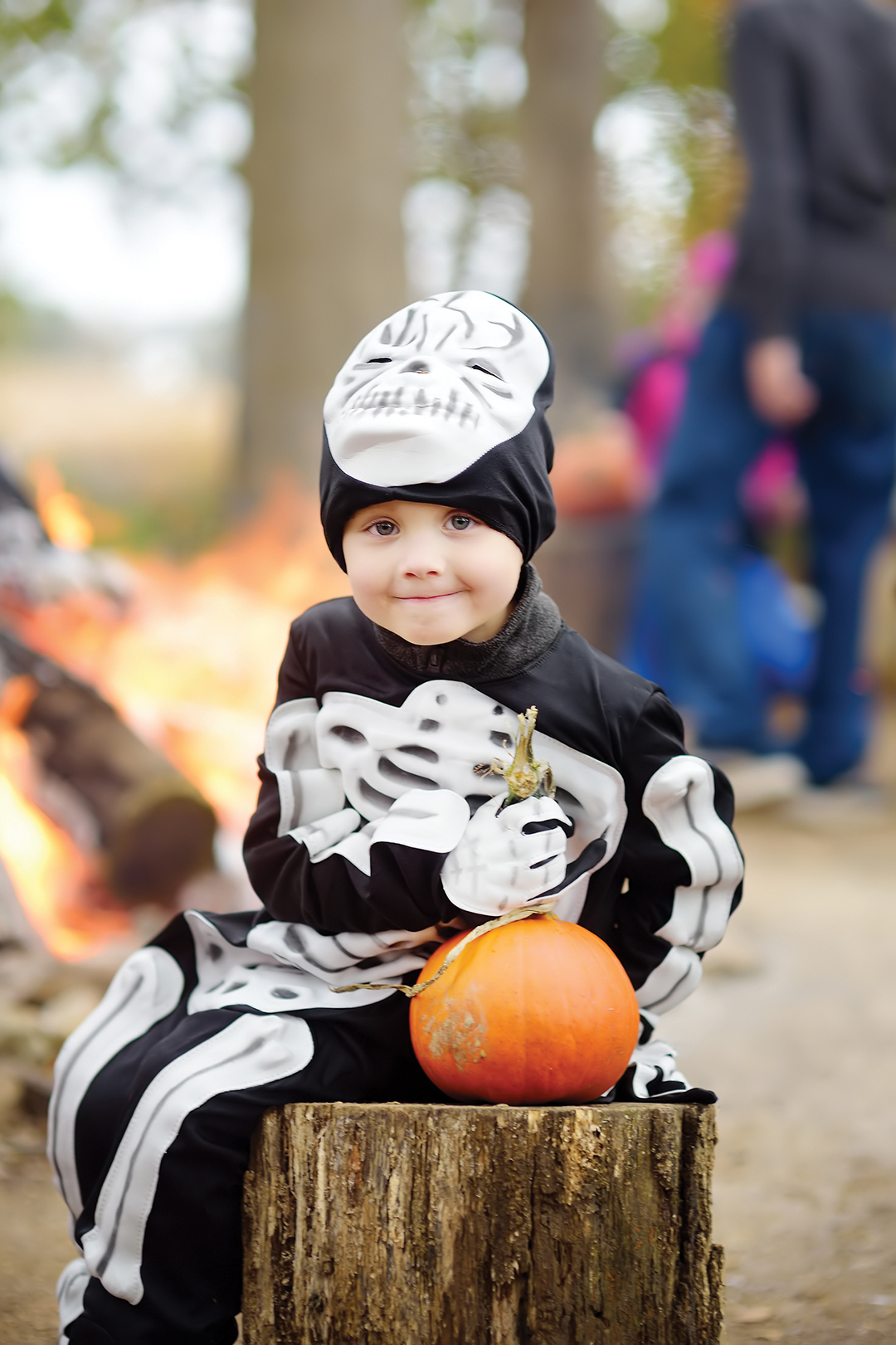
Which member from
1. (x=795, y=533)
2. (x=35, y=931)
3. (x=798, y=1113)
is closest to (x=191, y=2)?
(x=795, y=533)

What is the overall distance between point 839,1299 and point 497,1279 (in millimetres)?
920

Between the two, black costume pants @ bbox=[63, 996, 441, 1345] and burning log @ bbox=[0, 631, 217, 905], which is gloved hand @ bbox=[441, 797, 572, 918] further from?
burning log @ bbox=[0, 631, 217, 905]

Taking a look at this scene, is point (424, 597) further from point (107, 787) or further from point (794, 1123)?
point (107, 787)

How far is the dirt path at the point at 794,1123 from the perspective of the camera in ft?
7.90

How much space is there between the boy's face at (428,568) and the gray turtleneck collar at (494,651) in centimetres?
7

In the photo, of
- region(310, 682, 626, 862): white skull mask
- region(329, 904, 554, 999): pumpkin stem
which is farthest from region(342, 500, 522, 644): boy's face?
region(329, 904, 554, 999): pumpkin stem

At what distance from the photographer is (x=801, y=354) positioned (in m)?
5.26

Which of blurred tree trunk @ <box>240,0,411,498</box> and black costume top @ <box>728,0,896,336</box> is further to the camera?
blurred tree trunk @ <box>240,0,411,498</box>

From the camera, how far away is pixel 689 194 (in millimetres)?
15352

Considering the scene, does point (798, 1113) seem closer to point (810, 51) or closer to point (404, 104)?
point (810, 51)

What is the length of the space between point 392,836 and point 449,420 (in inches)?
22.1

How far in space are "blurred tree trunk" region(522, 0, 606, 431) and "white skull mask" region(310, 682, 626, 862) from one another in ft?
27.4

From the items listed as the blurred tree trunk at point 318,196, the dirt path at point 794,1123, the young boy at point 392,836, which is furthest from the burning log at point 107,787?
the blurred tree trunk at point 318,196

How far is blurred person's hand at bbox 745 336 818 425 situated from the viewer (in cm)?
507
